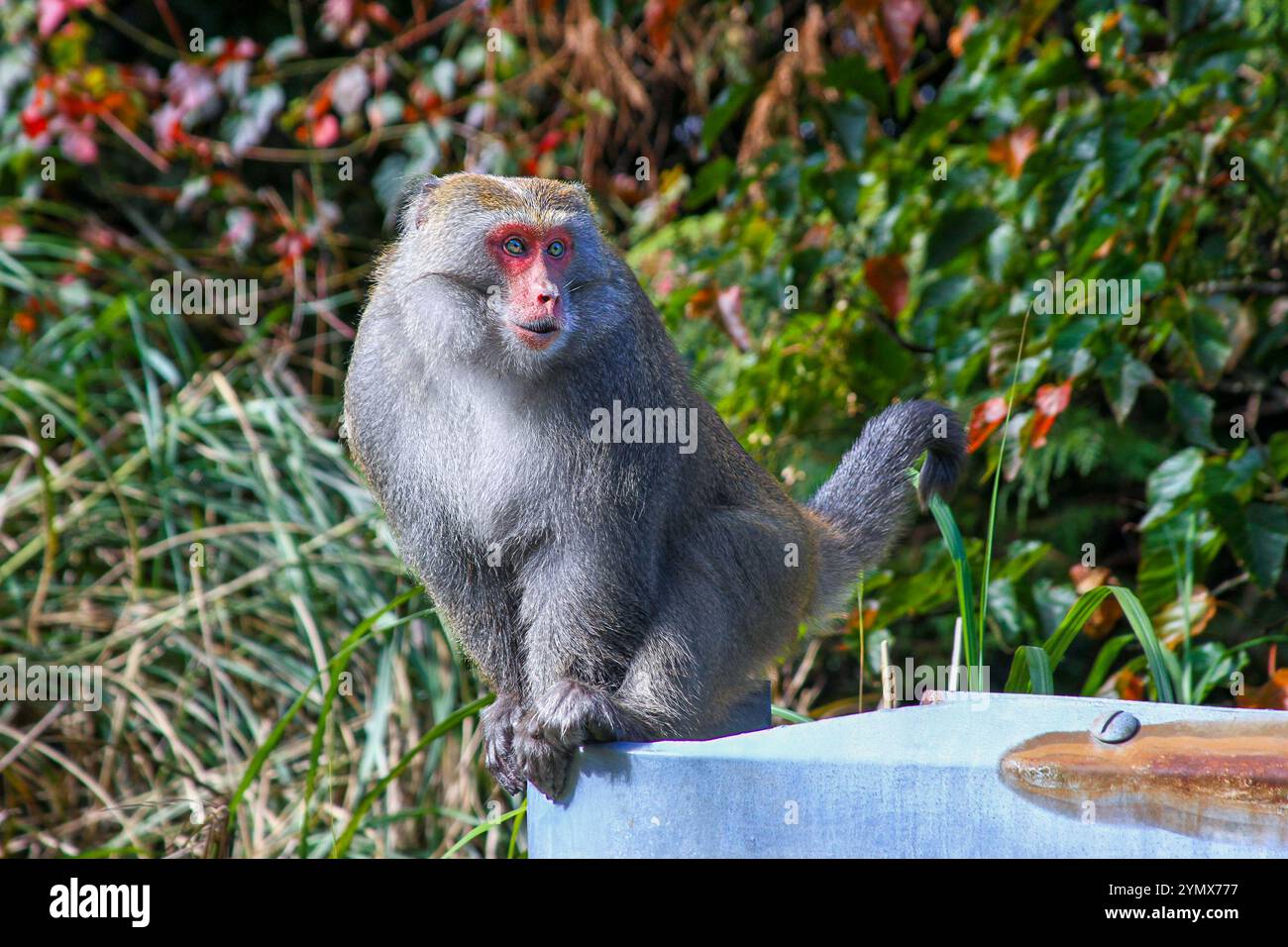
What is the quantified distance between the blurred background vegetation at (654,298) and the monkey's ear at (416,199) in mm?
1161

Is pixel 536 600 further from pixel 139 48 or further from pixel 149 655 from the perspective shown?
pixel 139 48

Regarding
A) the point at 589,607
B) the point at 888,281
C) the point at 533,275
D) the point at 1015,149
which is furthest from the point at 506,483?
the point at 1015,149

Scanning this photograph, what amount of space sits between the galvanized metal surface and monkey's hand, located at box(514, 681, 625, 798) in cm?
26

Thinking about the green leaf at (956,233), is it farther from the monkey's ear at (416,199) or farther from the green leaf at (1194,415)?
the monkey's ear at (416,199)

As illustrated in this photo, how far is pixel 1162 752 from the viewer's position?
2252 millimetres

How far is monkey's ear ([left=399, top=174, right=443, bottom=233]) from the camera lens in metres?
3.50

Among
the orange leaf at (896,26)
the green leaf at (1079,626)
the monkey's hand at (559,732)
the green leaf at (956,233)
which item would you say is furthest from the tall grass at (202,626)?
the orange leaf at (896,26)

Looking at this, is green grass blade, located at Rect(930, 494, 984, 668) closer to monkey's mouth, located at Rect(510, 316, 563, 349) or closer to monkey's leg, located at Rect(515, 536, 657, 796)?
monkey's leg, located at Rect(515, 536, 657, 796)

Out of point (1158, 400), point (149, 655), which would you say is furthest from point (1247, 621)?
point (149, 655)

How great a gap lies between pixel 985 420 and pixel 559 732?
180 cm

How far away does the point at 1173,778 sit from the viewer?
2.18m

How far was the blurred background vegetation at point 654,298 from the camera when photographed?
13.9ft

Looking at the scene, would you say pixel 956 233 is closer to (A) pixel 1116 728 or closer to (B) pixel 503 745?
(B) pixel 503 745

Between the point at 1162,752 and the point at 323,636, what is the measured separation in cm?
405
